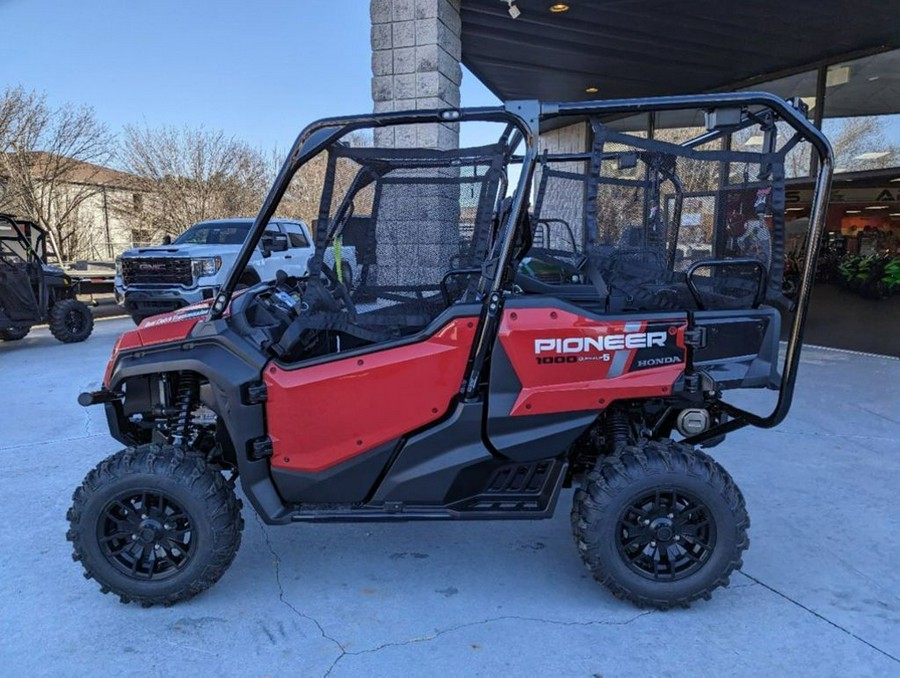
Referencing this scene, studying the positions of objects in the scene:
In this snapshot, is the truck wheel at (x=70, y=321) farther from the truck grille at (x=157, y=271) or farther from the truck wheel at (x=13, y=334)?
the truck grille at (x=157, y=271)

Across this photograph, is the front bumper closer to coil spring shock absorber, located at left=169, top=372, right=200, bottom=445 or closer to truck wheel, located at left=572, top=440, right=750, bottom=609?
coil spring shock absorber, located at left=169, top=372, right=200, bottom=445

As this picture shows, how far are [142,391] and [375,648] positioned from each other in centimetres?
160

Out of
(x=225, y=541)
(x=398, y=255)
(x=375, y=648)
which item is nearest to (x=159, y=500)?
(x=225, y=541)

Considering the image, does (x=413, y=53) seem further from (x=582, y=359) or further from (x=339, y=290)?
(x=582, y=359)

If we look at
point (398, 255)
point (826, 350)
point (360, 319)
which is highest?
point (398, 255)

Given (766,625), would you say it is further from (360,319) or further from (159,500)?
(159,500)

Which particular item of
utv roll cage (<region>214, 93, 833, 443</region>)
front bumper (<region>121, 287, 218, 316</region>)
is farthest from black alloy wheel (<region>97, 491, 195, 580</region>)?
front bumper (<region>121, 287, 218, 316</region>)

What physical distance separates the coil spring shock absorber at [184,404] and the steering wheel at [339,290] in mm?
773

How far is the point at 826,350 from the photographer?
905 cm

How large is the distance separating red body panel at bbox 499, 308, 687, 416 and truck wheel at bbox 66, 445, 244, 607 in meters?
1.38

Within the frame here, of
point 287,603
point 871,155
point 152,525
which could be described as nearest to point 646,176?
point 287,603

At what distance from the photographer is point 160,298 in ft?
31.7

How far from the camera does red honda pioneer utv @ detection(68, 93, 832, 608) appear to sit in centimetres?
260

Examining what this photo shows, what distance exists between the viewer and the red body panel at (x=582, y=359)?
8.46ft
